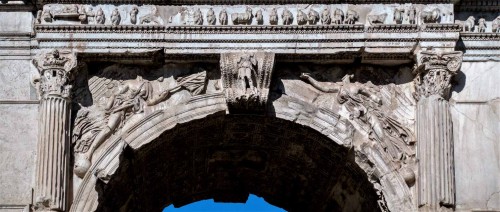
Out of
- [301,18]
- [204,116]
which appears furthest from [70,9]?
[301,18]

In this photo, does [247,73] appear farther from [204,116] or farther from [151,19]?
[151,19]

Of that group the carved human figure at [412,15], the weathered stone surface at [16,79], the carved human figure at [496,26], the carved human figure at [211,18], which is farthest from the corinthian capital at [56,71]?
the carved human figure at [496,26]

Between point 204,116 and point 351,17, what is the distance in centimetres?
217

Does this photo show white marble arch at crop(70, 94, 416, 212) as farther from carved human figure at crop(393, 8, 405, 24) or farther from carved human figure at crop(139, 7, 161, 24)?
carved human figure at crop(393, 8, 405, 24)

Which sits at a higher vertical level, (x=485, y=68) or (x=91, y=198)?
(x=485, y=68)

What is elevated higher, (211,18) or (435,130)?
(211,18)

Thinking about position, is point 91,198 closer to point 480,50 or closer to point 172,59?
point 172,59

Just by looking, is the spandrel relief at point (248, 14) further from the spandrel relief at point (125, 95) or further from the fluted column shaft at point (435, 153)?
the fluted column shaft at point (435, 153)

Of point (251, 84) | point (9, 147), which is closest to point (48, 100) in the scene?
point (9, 147)

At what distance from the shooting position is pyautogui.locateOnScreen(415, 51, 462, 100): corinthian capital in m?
21.0

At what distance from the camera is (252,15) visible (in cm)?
2134

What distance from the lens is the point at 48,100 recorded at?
2084 centimetres

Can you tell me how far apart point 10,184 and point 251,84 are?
10.3ft

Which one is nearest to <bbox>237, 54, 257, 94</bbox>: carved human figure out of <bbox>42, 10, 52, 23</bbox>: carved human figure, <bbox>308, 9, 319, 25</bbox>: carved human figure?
<bbox>308, 9, 319, 25</bbox>: carved human figure
